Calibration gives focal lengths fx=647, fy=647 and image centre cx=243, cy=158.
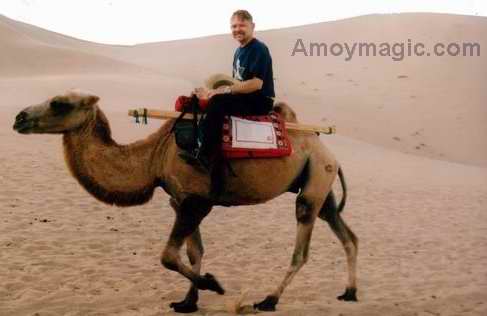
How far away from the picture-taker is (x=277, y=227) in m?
10.9

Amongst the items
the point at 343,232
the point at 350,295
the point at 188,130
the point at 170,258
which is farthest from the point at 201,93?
the point at 350,295

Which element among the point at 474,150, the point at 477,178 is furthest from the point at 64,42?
the point at 477,178

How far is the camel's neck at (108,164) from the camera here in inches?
205

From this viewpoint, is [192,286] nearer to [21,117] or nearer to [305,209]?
[305,209]

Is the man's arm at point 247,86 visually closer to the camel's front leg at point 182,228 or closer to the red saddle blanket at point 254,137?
the red saddle blanket at point 254,137

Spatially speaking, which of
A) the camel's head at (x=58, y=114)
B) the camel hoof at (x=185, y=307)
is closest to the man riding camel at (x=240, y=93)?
the camel's head at (x=58, y=114)

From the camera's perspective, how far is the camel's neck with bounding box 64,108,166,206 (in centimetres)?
520

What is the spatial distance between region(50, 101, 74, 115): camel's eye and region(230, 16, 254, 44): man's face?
4.82ft

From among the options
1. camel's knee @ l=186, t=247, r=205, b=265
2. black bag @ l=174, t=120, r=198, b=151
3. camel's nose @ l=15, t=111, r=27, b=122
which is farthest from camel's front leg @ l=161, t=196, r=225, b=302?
camel's nose @ l=15, t=111, r=27, b=122

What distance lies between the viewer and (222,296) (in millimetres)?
6492

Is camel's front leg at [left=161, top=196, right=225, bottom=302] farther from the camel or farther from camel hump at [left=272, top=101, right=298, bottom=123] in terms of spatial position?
camel hump at [left=272, top=101, right=298, bottom=123]

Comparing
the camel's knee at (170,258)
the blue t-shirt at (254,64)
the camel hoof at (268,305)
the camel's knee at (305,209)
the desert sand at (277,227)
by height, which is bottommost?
the desert sand at (277,227)

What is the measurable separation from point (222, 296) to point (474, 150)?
23902mm

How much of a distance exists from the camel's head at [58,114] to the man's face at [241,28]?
1.29 meters
